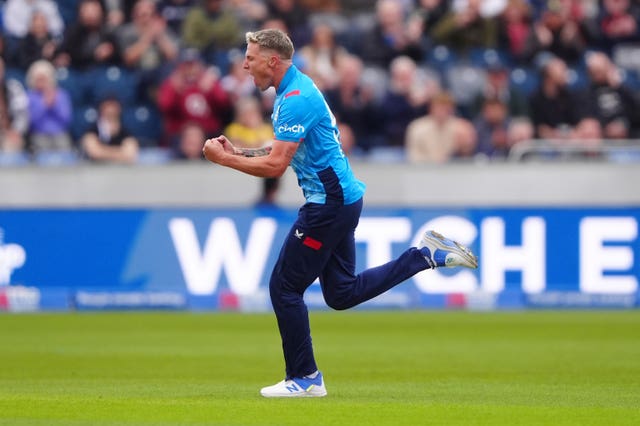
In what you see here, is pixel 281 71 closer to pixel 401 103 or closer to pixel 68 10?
pixel 401 103

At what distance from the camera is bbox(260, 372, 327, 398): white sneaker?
31.2 feet

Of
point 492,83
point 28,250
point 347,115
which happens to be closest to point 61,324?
point 28,250

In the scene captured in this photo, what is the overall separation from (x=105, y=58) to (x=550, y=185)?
7119mm

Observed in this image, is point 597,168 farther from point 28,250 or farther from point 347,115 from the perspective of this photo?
point 28,250

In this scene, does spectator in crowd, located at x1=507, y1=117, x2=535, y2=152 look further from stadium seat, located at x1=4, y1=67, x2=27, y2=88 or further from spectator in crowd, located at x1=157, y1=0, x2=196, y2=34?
stadium seat, located at x1=4, y1=67, x2=27, y2=88

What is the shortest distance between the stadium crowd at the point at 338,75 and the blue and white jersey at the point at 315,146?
34.4 ft

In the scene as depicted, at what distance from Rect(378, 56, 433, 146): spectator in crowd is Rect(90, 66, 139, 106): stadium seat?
3812 mm

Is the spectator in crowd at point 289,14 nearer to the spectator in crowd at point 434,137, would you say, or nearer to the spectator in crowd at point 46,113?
the spectator in crowd at point 434,137

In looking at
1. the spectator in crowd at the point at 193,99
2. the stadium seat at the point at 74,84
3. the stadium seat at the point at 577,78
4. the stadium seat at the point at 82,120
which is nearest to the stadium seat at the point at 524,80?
the stadium seat at the point at 577,78

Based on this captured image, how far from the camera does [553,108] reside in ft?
69.5

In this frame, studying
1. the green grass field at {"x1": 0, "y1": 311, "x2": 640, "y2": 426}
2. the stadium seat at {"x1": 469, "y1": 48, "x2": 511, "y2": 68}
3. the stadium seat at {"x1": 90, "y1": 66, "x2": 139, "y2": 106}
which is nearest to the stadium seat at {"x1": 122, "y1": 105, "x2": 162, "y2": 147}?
the stadium seat at {"x1": 90, "y1": 66, "x2": 139, "y2": 106}

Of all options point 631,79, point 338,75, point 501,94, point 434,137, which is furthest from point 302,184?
point 631,79

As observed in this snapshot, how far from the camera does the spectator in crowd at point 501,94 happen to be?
21.1m

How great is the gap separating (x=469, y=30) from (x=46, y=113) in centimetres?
681
